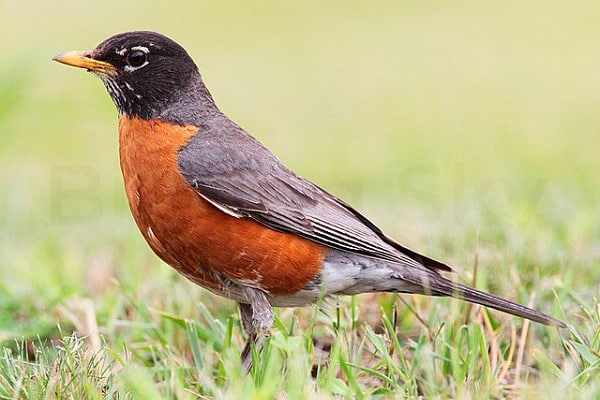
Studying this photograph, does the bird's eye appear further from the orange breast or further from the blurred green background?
the blurred green background

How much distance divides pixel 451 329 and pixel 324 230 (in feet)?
2.41

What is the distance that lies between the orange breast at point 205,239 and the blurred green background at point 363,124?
869mm

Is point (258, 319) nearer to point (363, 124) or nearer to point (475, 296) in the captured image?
point (475, 296)

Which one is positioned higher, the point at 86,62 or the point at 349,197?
the point at 86,62

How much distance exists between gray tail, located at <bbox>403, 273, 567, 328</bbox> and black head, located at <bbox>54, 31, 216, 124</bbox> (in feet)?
4.65

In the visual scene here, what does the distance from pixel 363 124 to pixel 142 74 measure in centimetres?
779

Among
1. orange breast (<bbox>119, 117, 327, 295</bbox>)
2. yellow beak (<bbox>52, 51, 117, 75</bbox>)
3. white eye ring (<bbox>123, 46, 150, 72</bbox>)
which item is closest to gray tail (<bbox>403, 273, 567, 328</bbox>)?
orange breast (<bbox>119, 117, 327, 295</bbox>)

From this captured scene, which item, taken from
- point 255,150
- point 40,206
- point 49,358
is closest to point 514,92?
point 40,206

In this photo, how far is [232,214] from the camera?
172 inches

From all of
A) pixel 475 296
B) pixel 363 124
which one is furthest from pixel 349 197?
pixel 475 296

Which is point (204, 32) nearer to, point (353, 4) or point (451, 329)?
point (353, 4)

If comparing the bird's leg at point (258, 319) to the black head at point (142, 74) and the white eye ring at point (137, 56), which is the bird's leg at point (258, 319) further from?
the white eye ring at point (137, 56)

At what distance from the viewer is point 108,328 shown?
4.63m

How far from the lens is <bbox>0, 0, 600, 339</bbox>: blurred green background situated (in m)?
5.80
